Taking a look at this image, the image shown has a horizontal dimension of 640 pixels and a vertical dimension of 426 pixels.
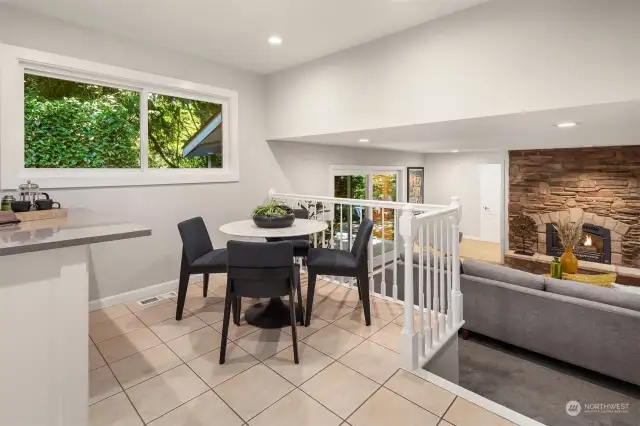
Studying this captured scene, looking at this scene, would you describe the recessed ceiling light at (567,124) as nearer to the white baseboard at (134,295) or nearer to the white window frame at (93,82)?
the white window frame at (93,82)

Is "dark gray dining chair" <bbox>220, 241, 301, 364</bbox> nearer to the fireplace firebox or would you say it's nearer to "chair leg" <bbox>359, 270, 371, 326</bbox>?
"chair leg" <bbox>359, 270, 371, 326</bbox>

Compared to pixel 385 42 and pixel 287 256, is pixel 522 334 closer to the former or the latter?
pixel 287 256

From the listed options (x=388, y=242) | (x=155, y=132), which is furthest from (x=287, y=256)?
(x=388, y=242)

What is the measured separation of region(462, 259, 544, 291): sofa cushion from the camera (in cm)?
327

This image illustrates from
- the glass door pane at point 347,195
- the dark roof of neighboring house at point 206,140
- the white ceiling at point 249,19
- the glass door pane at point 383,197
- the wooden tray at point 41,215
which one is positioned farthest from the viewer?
the glass door pane at point 383,197

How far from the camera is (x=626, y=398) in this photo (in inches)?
112

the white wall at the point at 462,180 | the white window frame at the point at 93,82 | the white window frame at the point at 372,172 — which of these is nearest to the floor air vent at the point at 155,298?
the white window frame at the point at 93,82

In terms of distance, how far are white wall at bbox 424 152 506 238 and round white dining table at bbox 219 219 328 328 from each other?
18.6 feet

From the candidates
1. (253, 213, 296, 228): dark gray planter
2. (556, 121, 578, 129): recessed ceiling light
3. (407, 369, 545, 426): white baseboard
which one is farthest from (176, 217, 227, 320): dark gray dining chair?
(556, 121, 578, 129): recessed ceiling light

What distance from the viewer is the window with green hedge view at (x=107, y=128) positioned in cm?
284

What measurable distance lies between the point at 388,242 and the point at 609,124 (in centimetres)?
447

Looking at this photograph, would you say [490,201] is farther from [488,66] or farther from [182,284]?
[182,284]

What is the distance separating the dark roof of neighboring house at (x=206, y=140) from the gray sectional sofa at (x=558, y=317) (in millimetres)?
3147

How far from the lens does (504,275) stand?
11.3 ft
